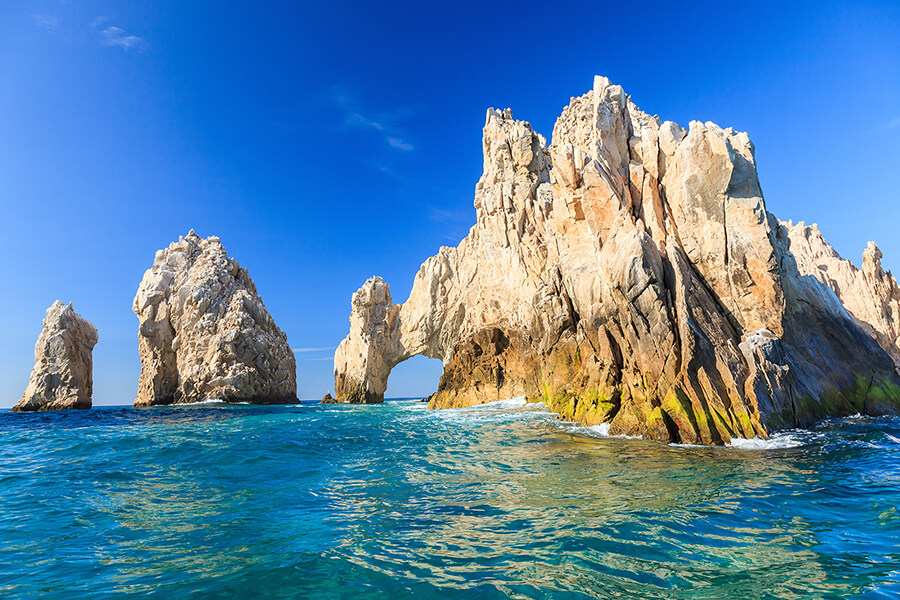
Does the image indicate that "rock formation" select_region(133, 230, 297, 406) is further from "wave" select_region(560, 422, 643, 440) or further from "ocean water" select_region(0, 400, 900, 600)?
"wave" select_region(560, 422, 643, 440)

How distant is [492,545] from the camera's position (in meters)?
5.93

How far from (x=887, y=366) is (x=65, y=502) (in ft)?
89.0

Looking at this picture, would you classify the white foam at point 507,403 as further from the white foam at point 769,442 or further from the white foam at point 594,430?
the white foam at point 769,442

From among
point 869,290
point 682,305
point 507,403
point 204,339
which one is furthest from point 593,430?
point 204,339

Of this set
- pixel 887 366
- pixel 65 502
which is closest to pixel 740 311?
pixel 887 366

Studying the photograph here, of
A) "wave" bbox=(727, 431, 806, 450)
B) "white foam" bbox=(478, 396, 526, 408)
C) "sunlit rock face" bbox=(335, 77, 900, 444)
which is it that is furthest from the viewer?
"white foam" bbox=(478, 396, 526, 408)

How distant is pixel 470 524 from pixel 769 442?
10.6 metres

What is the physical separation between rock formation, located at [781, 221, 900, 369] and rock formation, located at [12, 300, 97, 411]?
83.6 m

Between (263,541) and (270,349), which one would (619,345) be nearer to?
(263,541)

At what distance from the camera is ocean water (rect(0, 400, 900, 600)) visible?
192 inches

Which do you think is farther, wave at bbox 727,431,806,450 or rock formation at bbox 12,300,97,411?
rock formation at bbox 12,300,97,411

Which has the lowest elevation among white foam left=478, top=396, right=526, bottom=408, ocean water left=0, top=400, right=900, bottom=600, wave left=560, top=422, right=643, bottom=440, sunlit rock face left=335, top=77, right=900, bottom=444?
white foam left=478, top=396, right=526, bottom=408

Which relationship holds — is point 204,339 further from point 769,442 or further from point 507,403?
point 769,442

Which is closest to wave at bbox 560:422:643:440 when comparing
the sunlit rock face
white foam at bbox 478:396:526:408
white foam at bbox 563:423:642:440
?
white foam at bbox 563:423:642:440
